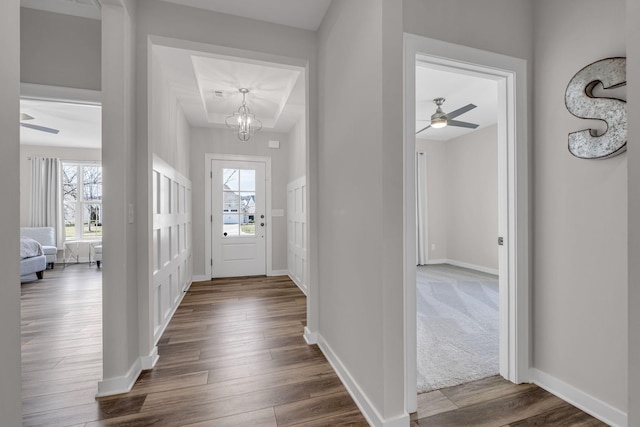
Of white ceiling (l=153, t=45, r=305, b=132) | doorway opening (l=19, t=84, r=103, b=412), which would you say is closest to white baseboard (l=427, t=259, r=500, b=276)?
white ceiling (l=153, t=45, r=305, b=132)

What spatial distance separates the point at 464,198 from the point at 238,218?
443cm

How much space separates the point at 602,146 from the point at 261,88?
3.10 m

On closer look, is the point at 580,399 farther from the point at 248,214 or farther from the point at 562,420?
the point at 248,214

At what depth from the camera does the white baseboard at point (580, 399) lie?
1.45 m

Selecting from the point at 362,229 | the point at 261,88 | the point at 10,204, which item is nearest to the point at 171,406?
the point at 10,204

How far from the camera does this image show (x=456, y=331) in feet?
8.46

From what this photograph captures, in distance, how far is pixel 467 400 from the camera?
1681 millimetres

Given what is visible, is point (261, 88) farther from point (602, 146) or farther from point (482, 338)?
point (482, 338)

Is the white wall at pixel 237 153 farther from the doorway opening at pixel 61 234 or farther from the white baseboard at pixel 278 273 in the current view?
the doorway opening at pixel 61 234

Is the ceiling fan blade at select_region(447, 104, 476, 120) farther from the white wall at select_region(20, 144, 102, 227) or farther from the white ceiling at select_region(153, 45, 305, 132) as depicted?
the white wall at select_region(20, 144, 102, 227)

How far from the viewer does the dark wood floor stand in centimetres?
154

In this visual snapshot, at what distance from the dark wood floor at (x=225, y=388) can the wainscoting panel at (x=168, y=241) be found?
246 millimetres

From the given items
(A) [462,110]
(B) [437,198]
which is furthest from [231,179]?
(B) [437,198]

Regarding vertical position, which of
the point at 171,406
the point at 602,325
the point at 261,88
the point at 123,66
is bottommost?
the point at 171,406
